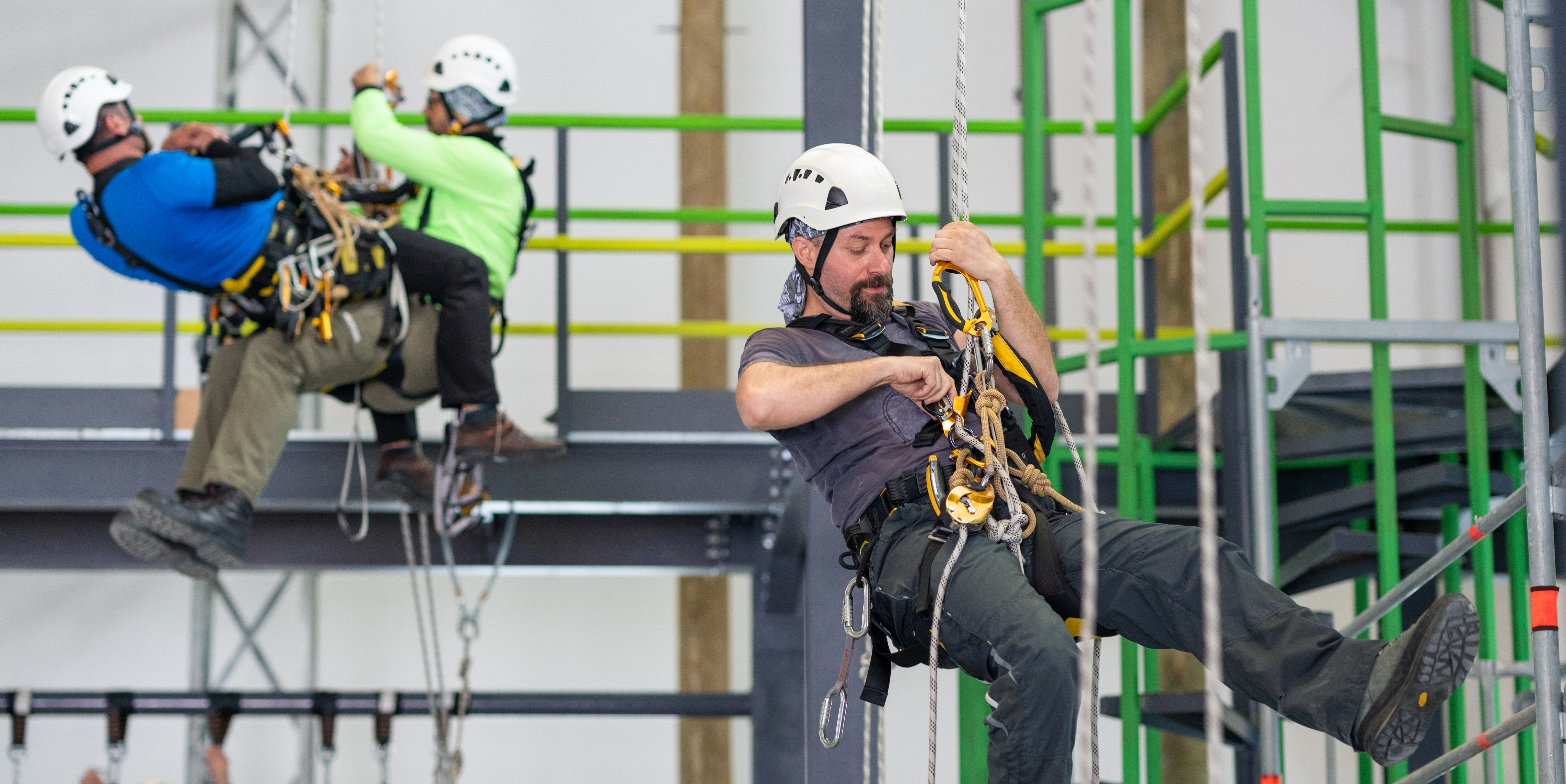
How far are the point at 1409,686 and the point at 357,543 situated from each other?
14.8ft

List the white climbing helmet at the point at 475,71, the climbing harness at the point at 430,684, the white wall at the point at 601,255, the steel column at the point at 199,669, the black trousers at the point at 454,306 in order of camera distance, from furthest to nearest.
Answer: the white wall at the point at 601,255 < the steel column at the point at 199,669 < the climbing harness at the point at 430,684 < the white climbing helmet at the point at 475,71 < the black trousers at the point at 454,306

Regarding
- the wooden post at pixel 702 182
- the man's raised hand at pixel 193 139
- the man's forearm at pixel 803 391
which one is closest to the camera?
the man's forearm at pixel 803 391

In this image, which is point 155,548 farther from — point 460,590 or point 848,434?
point 848,434

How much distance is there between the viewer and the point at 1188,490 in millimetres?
5422

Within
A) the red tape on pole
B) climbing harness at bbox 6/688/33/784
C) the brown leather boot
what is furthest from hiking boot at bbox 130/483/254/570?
the red tape on pole

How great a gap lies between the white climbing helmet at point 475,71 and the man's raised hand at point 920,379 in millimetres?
2703

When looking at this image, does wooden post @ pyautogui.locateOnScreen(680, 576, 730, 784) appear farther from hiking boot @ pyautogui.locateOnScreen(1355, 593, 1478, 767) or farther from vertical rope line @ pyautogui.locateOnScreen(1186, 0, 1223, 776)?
vertical rope line @ pyautogui.locateOnScreen(1186, 0, 1223, 776)

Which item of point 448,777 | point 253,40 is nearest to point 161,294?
point 253,40

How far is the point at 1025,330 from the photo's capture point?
10.0ft

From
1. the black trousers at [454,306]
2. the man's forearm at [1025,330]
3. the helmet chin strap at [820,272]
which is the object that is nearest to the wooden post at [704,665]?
the black trousers at [454,306]

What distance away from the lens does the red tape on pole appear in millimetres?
2674

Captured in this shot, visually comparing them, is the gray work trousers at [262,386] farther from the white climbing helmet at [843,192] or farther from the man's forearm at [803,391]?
the man's forearm at [803,391]

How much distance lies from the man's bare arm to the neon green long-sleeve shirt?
97.2 inches

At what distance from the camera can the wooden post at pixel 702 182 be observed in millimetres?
9297
